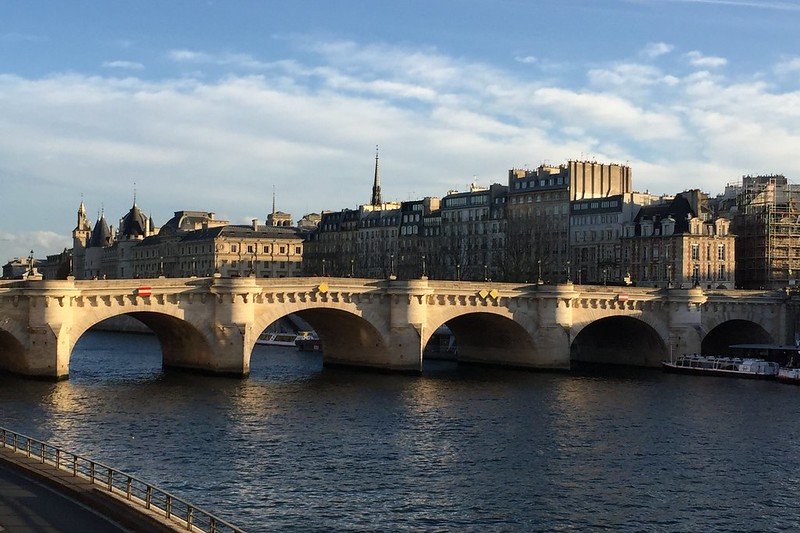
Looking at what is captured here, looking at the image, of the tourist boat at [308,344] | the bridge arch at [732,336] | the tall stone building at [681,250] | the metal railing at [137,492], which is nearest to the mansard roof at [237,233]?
the tourist boat at [308,344]

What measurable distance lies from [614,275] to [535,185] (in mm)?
18867

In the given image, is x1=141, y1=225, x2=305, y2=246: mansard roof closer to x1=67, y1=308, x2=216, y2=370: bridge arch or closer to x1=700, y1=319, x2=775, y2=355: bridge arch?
x1=700, y1=319, x2=775, y2=355: bridge arch

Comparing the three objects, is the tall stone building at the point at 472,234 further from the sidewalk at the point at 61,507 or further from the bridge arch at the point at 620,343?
Result: the sidewalk at the point at 61,507

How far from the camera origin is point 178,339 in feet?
267

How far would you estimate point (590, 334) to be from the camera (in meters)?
103

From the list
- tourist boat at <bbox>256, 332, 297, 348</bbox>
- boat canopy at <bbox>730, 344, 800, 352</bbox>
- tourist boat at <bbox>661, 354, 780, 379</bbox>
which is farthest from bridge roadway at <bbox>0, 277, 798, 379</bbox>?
tourist boat at <bbox>256, 332, 297, 348</bbox>

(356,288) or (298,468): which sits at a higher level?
(356,288)

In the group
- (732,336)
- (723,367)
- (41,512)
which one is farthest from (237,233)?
(41,512)

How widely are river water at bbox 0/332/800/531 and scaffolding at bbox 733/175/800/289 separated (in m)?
45.1

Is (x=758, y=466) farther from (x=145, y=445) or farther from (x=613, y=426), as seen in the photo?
(x=145, y=445)

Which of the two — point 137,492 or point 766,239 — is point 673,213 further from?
point 137,492

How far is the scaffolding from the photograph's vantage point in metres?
124

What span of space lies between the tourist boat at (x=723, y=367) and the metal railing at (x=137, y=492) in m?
58.3

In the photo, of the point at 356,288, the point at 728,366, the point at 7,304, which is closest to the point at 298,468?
the point at 7,304
